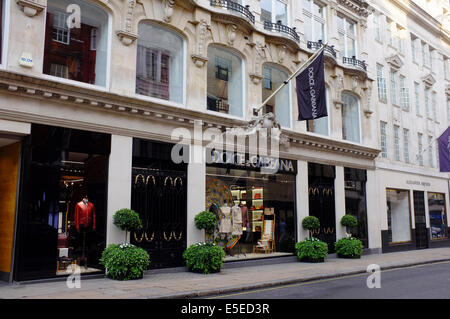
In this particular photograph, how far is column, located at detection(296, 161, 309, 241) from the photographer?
19.3 meters

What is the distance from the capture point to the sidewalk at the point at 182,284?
991 centimetres

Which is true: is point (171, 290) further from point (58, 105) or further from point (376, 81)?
point (376, 81)

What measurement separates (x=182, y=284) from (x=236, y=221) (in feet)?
18.7

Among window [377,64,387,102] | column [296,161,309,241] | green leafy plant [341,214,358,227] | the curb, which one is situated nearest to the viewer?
the curb

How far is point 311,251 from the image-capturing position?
59.0 feet

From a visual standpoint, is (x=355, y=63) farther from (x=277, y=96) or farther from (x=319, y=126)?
(x=277, y=96)

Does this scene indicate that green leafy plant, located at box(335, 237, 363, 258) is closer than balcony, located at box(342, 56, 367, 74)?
Yes

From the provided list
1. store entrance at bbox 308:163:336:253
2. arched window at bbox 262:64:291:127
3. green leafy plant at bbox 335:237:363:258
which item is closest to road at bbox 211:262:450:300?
green leafy plant at bbox 335:237:363:258

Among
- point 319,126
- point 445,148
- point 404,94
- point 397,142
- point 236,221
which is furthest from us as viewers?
point 404,94

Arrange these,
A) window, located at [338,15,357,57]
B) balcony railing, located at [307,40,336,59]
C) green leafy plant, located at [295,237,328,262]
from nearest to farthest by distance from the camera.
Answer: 1. green leafy plant, located at [295,237,328,262]
2. balcony railing, located at [307,40,336,59]
3. window, located at [338,15,357,57]

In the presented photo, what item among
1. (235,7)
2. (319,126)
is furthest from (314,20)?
(235,7)

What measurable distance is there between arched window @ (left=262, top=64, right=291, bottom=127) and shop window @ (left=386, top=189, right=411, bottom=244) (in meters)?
9.76

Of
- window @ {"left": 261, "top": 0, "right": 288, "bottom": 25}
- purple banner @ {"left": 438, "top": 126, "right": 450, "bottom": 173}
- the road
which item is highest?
window @ {"left": 261, "top": 0, "right": 288, "bottom": 25}

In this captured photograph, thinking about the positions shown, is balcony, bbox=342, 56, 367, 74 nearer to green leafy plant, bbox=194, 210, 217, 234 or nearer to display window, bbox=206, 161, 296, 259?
display window, bbox=206, 161, 296, 259
